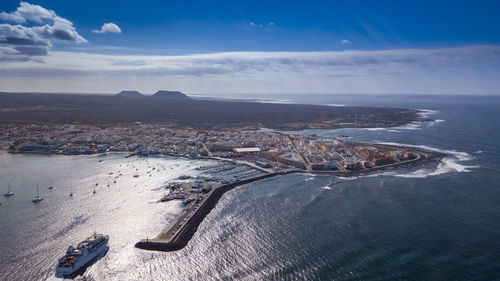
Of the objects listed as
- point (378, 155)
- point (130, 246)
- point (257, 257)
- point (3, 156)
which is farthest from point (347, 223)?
point (3, 156)

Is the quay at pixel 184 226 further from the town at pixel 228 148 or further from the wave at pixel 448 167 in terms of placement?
the wave at pixel 448 167

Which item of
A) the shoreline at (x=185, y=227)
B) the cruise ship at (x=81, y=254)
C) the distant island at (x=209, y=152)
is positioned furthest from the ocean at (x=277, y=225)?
the distant island at (x=209, y=152)

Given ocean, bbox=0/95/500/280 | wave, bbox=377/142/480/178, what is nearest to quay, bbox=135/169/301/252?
ocean, bbox=0/95/500/280

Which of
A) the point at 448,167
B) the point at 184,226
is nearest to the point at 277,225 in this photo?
the point at 184,226

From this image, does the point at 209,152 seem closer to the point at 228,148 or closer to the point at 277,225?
the point at 228,148

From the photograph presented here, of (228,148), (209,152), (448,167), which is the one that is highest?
(228,148)

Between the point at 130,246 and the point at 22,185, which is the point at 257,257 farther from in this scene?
the point at 22,185

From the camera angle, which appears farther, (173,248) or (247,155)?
(247,155)
